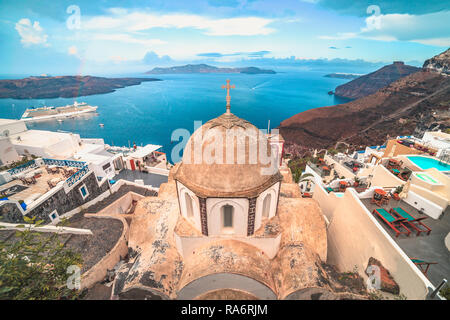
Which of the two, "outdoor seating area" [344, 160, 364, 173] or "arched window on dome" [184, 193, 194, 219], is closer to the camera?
"arched window on dome" [184, 193, 194, 219]

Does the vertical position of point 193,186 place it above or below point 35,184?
above

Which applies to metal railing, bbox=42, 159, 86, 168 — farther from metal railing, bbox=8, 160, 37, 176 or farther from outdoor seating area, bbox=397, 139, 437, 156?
outdoor seating area, bbox=397, 139, 437, 156

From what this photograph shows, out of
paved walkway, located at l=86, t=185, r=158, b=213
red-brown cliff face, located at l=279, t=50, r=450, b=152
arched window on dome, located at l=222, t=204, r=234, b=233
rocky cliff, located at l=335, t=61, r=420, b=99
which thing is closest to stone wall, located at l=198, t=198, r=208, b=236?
arched window on dome, located at l=222, t=204, r=234, b=233

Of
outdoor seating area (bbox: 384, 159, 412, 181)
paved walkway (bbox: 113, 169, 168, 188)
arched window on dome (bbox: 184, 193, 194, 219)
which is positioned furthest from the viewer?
paved walkway (bbox: 113, 169, 168, 188)

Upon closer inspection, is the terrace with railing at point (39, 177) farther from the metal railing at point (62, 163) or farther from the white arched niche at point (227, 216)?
the white arched niche at point (227, 216)
